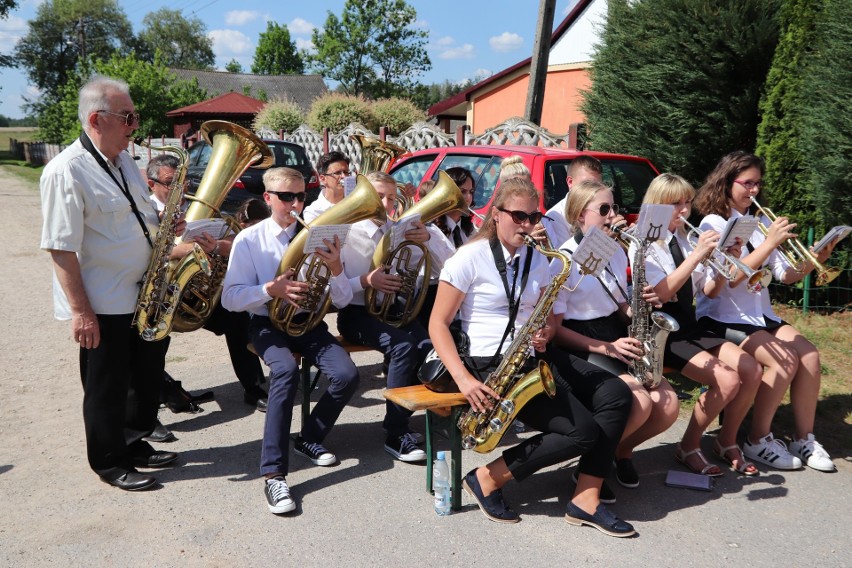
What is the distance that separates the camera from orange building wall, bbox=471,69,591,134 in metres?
16.0

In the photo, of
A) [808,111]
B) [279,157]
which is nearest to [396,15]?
[279,157]

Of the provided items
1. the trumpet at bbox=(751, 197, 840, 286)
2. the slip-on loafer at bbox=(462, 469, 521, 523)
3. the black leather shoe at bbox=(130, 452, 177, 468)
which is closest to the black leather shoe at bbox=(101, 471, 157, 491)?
the black leather shoe at bbox=(130, 452, 177, 468)

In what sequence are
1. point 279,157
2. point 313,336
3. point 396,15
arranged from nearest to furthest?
point 313,336 < point 279,157 < point 396,15

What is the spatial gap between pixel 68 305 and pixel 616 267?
2.91 m

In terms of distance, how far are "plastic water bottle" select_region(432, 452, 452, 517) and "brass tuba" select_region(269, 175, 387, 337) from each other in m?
1.12

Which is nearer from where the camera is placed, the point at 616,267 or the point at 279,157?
the point at 616,267

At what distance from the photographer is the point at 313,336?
411 centimetres

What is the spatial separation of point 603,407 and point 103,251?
8.54 feet

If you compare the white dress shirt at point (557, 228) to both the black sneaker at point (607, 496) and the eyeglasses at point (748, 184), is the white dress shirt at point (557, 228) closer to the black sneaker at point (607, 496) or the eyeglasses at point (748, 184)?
the eyeglasses at point (748, 184)

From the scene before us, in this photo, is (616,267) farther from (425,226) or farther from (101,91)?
(101,91)

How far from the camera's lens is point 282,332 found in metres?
4.02

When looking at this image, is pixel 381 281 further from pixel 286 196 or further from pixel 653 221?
pixel 653 221

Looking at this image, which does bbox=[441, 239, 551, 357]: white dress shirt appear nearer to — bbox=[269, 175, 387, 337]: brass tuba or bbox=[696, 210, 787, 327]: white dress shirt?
bbox=[269, 175, 387, 337]: brass tuba

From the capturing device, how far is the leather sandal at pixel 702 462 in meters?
3.91
